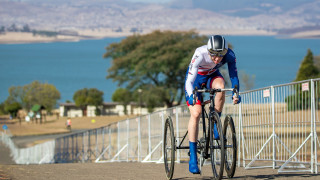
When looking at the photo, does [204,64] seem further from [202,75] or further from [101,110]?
[101,110]

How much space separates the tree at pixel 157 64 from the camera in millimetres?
69375

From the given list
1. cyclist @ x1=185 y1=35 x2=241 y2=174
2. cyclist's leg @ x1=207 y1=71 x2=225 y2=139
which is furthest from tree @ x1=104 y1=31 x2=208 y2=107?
cyclist @ x1=185 y1=35 x2=241 y2=174

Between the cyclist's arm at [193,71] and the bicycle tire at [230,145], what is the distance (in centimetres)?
66

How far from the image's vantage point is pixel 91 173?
443 inches

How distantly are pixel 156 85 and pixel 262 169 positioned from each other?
62.1 m

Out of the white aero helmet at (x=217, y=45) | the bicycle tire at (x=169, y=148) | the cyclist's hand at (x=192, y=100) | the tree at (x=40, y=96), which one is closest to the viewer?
the white aero helmet at (x=217, y=45)

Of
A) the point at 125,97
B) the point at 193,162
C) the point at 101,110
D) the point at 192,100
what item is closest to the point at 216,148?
the point at 193,162

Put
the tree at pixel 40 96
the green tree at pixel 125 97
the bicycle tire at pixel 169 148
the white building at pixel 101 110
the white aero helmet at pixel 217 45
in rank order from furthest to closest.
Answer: the tree at pixel 40 96, the white building at pixel 101 110, the green tree at pixel 125 97, the bicycle tire at pixel 169 148, the white aero helmet at pixel 217 45

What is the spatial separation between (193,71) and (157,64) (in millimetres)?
61322

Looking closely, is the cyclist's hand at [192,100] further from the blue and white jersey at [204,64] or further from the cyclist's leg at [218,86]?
the cyclist's leg at [218,86]

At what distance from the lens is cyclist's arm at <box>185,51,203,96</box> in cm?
836

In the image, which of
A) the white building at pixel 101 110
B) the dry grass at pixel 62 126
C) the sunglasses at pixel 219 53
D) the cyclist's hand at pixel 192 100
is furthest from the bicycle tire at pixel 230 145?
the white building at pixel 101 110

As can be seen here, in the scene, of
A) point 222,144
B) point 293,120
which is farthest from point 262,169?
point 222,144

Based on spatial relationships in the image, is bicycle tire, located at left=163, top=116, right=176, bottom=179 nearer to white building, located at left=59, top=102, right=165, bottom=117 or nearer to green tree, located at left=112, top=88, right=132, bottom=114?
green tree, located at left=112, top=88, right=132, bottom=114
